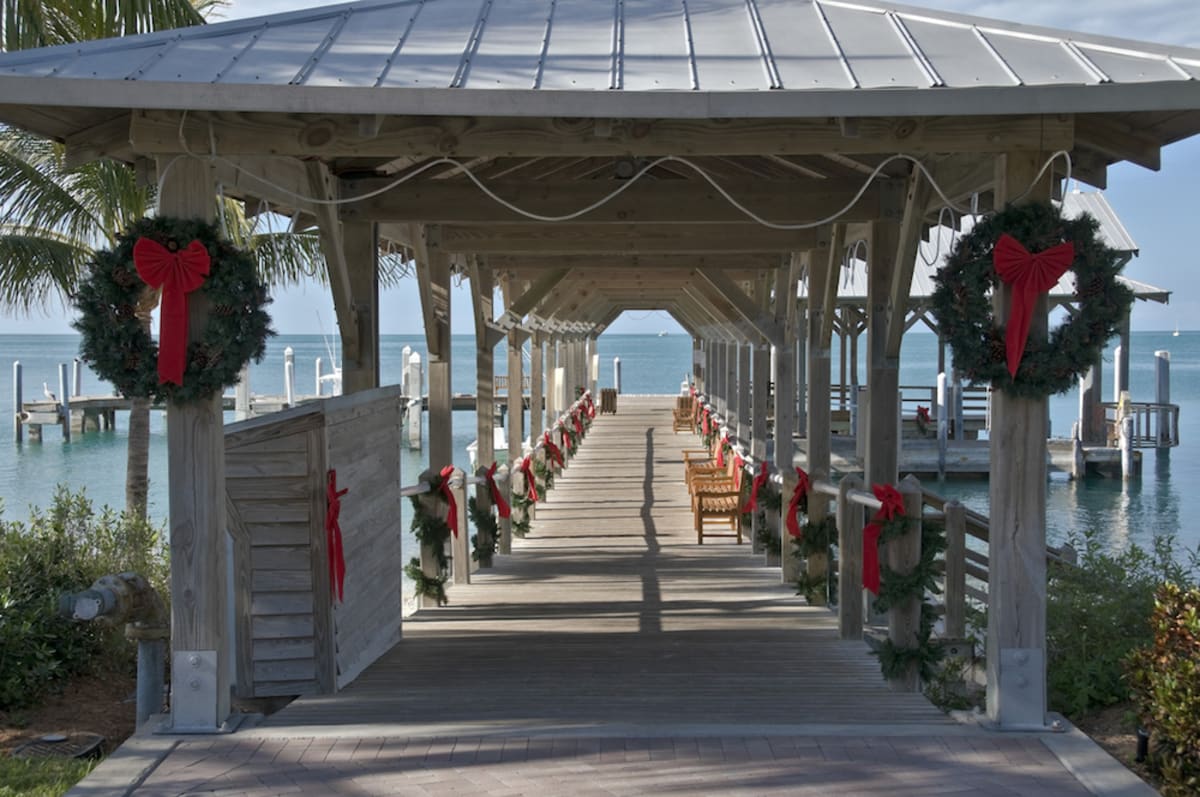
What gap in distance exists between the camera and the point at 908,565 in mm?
6445

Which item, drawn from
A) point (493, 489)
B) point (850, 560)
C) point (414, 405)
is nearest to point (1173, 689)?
point (850, 560)

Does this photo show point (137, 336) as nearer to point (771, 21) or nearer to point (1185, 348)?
point (771, 21)

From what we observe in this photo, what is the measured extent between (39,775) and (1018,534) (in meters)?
4.18

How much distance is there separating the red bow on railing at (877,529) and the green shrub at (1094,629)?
3.39 ft

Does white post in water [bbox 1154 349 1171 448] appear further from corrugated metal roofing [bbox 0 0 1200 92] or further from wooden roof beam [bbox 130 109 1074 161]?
wooden roof beam [bbox 130 109 1074 161]

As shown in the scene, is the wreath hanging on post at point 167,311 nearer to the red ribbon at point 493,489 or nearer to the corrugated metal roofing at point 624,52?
the corrugated metal roofing at point 624,52

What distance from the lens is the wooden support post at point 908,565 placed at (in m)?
6.41

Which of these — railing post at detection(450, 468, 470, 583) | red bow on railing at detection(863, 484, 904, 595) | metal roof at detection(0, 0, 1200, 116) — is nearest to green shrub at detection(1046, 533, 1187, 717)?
red bow on railing at detection(863, 484, 904, 595)

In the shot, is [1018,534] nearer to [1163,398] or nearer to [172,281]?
[172,281]

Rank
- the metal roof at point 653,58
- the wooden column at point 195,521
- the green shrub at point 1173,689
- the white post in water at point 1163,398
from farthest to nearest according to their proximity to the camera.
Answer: the white post in water at point 1163,398, the wooden column at point 195,521, the metal roof at point 653,58, the green shrub at point 1173,689

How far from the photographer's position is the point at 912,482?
21.1 feet

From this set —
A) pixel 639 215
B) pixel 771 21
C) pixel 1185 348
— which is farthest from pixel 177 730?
pixel 1185 348

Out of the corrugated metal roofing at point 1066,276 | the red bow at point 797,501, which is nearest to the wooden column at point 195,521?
the red bow at point 797,501

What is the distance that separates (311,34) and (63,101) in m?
1.32
